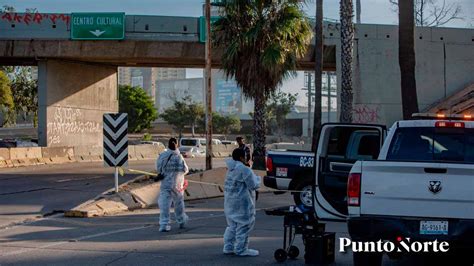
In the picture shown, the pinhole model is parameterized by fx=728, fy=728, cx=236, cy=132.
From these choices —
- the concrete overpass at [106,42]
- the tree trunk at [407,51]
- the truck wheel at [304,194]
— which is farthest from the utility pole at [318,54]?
the truck wheel at [304,194]

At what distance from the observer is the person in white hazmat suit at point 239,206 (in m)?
10.5

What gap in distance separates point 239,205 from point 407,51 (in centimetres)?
1137

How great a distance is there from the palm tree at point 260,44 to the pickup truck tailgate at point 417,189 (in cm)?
1841

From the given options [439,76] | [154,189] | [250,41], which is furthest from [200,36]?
[154,189]

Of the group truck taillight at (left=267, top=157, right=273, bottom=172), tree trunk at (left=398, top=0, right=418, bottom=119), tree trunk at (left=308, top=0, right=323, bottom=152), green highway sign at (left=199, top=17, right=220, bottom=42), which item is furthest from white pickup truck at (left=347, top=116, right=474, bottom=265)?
green highway sign at (left=199, top=17, right=220, bottom=42)

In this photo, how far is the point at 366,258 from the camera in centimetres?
863

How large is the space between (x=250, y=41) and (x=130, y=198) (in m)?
10.4

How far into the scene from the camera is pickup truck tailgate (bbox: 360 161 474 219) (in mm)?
7883

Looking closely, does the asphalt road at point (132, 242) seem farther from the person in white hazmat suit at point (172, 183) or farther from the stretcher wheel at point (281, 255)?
the person in white hazmat suit at point (172, 183)

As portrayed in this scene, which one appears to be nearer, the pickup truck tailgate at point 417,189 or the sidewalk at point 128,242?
the pickup truck tailgate at point 417,189

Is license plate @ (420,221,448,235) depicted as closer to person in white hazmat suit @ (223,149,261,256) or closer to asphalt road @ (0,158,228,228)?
person in white hazmat suit @ (223,149,261,256)

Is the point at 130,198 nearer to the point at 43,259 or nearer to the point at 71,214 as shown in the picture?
the point at 71,214

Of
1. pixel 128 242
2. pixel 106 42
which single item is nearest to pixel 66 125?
pixel 106 42

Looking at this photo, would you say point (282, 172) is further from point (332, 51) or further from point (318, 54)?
point (332, 51)
